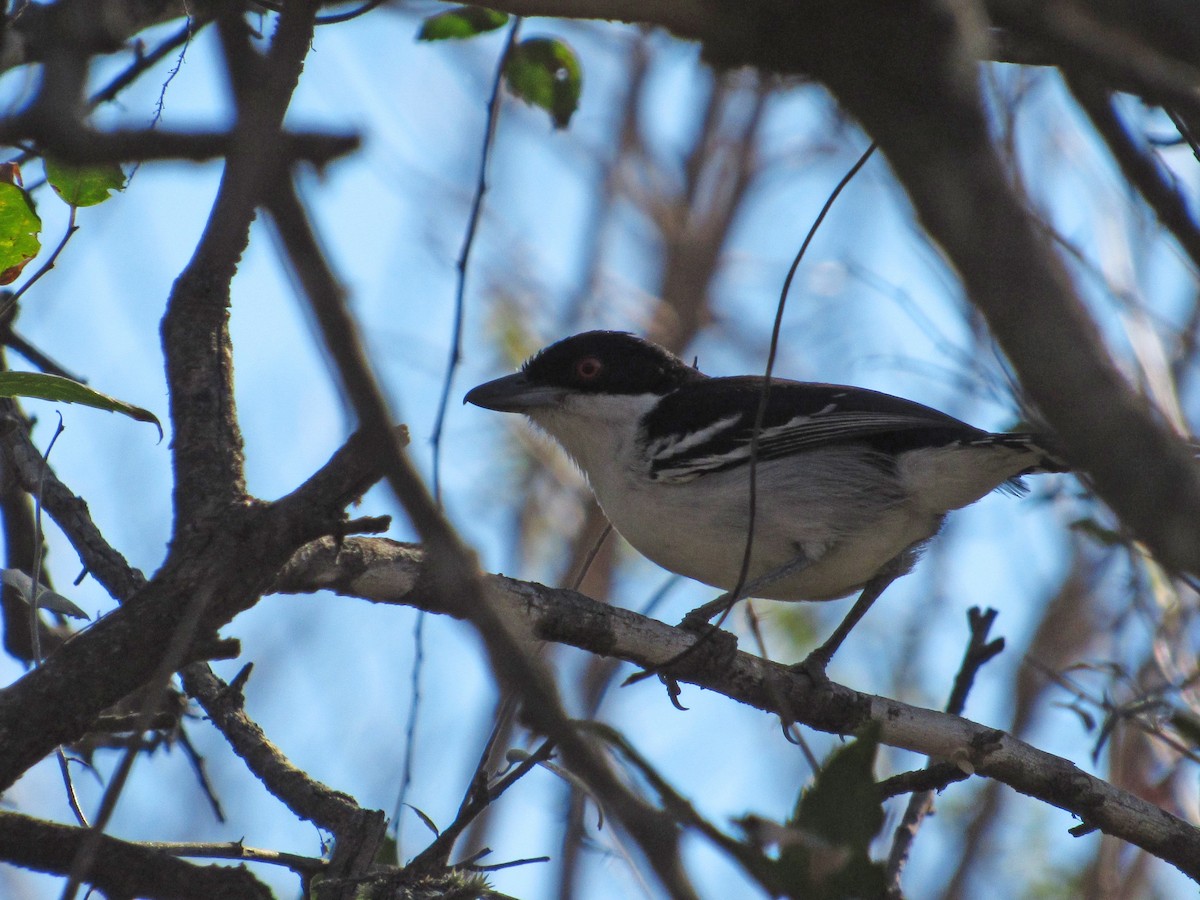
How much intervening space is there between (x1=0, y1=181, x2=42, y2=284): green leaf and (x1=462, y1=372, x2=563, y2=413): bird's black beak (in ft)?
9.30

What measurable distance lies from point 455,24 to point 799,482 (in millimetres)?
2510

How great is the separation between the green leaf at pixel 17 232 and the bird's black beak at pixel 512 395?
2833 mm

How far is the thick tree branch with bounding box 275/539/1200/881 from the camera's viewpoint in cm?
327

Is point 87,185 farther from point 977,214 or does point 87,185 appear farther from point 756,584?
point 756,584

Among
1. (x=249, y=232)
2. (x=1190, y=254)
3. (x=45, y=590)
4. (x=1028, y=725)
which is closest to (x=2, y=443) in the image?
(x=45, y=590)

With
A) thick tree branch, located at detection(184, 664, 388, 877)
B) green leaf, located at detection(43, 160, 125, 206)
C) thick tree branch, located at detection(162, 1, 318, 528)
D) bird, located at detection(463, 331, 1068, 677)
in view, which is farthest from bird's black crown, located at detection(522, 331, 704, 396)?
thick tree branch, located at detection(184, 664, 388, 877)

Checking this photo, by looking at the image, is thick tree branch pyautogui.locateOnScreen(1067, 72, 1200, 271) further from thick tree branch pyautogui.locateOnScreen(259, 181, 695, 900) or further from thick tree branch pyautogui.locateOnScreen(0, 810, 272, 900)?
thick tree branch pyautogui.locateOnScreen(0, 810, 272, 900)

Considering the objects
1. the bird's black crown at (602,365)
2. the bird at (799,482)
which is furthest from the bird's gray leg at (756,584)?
the bird's black crown at (602,365)

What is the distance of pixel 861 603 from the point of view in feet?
17.9

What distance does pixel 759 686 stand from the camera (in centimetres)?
397

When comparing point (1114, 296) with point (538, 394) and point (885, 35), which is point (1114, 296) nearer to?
point (538, 394)

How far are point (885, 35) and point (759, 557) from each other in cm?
389

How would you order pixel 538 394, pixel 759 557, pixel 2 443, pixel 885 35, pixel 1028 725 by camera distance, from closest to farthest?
1. pixel 885 35
2. pixel 2 443
3. pixel 759 557
4. pixel 538 394
5. pixel 1028 725

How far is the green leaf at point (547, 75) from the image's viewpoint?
4.58 meters
